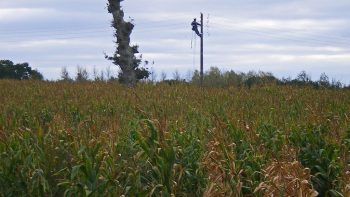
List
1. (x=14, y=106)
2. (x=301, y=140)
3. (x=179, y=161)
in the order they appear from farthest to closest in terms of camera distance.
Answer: (x=14, y=106)
(x=301, y=140)
(x=179, y=161)

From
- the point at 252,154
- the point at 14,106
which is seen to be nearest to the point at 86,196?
the point at 252,154

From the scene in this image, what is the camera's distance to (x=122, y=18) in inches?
1147

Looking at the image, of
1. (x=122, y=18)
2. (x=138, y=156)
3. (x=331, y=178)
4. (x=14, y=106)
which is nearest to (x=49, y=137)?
(x=138, y=156)

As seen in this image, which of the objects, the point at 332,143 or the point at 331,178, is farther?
the point at 332,143

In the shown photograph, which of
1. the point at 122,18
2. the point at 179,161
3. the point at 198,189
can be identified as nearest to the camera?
the point at 198,189

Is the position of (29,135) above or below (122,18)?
below

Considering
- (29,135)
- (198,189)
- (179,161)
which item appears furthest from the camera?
(29,135)

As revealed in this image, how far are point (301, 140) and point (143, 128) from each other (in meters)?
2.27

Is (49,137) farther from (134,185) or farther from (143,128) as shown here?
(134,185)

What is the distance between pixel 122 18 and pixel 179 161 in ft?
76.7

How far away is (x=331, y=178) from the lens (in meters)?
6.57

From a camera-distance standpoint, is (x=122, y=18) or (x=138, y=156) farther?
(x=122, y=18)

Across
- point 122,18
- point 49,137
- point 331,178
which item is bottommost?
point 331,178

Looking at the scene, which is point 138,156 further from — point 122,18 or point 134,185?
point 122,18
